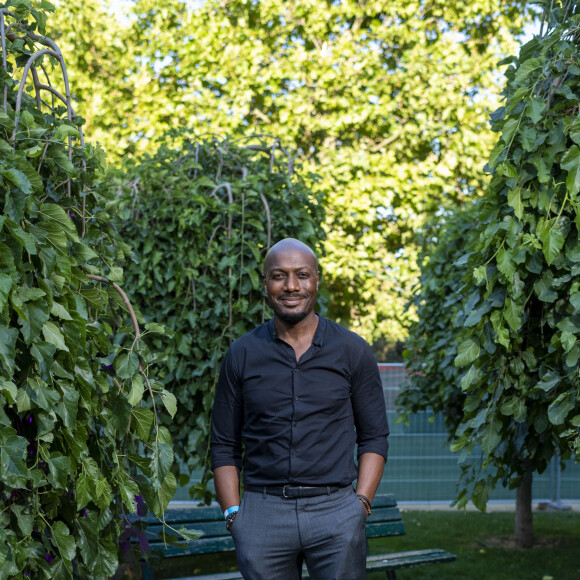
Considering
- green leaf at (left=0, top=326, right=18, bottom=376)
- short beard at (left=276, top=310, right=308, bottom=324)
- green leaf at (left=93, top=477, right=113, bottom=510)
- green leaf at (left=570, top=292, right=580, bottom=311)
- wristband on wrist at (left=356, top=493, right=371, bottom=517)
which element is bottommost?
wristband on wrist at (left=356, top=493, right=371, bottom=517)

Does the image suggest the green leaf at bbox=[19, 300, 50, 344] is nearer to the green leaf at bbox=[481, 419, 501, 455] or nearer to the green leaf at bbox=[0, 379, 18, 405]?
the green leaf at bbox=[0, 379, 18, 405]

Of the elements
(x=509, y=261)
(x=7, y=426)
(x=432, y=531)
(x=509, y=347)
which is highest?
(x=509, y=261)

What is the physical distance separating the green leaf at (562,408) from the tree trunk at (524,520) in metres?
4.25

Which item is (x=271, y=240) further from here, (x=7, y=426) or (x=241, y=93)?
(x=241, y=93)

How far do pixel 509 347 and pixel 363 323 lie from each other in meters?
9.26

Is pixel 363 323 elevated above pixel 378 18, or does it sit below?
below

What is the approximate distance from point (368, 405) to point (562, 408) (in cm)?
67

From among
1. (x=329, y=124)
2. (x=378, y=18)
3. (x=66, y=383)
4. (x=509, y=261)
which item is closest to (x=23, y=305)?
(x=66, y=383)

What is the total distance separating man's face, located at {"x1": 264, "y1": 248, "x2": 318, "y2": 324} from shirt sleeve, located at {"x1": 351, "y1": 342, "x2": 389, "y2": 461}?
28 centimetres

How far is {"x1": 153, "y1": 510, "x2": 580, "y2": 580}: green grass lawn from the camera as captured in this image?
5.90 metres

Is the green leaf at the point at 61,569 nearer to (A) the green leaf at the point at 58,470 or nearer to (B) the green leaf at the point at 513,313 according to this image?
(A) the green leaf at the point at 58,470

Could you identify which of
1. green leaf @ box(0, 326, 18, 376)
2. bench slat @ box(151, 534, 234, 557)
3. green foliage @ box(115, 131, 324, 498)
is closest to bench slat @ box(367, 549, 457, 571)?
bench slat @ box(151, 534, 234, 557)

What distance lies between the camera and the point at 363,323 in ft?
39.8

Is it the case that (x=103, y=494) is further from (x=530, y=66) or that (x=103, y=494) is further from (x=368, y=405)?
(x=530, y=66)
